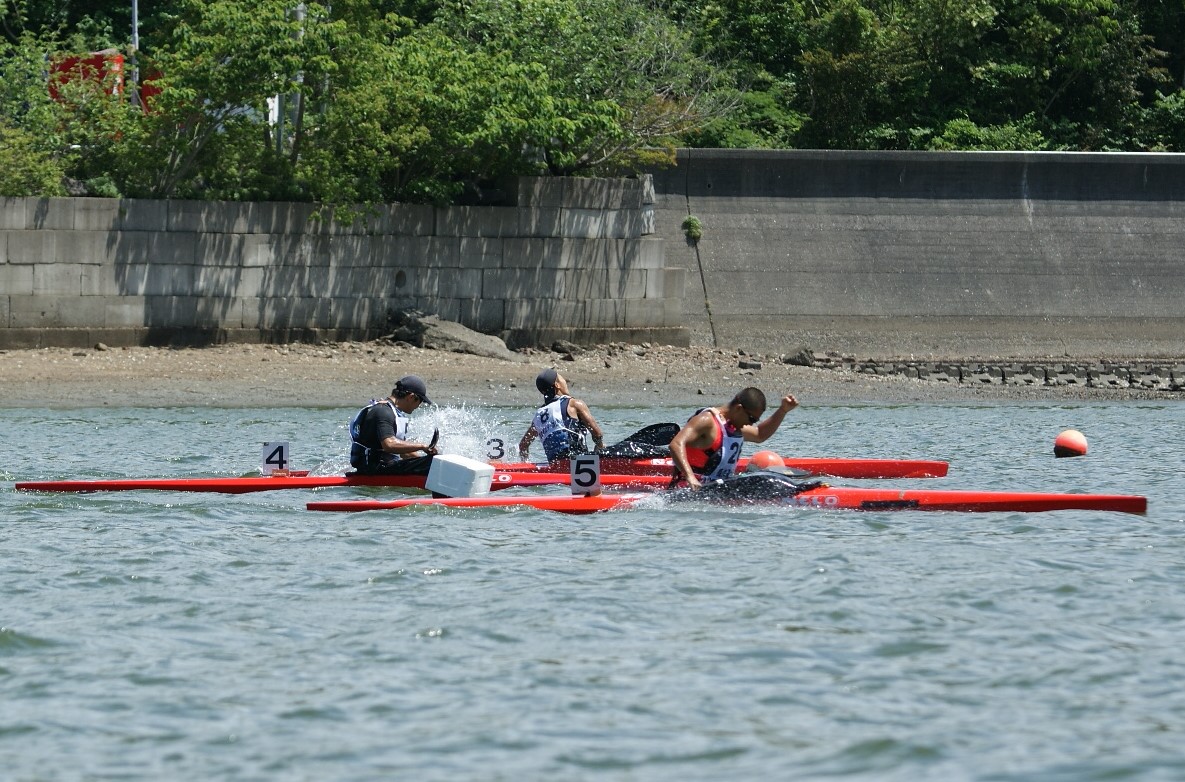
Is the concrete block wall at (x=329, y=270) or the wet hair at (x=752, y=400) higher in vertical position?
the concrete block wall at (x=329, y=270)

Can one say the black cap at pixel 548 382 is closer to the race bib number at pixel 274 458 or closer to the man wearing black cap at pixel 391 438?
the man wearing black cap at pixel 391 438

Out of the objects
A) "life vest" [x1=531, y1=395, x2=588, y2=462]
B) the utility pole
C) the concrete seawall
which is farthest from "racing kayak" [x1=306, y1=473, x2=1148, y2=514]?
the concrete seawall

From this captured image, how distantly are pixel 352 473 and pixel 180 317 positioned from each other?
9.85 meters

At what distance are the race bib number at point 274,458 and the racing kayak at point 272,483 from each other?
7cm

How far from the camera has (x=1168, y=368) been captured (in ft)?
84.3

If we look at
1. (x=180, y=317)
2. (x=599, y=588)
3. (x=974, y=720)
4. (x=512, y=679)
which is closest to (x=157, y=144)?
(x=180, y=317)

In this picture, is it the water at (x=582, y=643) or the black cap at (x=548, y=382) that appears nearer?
the water at (x=582, y=643)

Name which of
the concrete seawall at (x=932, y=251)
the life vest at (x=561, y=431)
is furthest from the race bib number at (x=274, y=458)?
the concrete seawall at (x=932, y=251)

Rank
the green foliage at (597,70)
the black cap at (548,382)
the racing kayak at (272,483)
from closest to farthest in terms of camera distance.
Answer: the racing kayak at (272,483) < the black cap at (548,382) < the green foliage at (597,70)

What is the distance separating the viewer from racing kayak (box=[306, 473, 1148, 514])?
12.0 m

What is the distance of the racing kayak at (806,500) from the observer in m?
12.0

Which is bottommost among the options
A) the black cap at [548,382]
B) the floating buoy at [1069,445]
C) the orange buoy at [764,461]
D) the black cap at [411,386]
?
the orange buoy at [764,461]

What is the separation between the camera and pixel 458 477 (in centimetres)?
1248

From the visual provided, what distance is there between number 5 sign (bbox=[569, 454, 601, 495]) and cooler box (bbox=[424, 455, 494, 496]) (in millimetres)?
734
